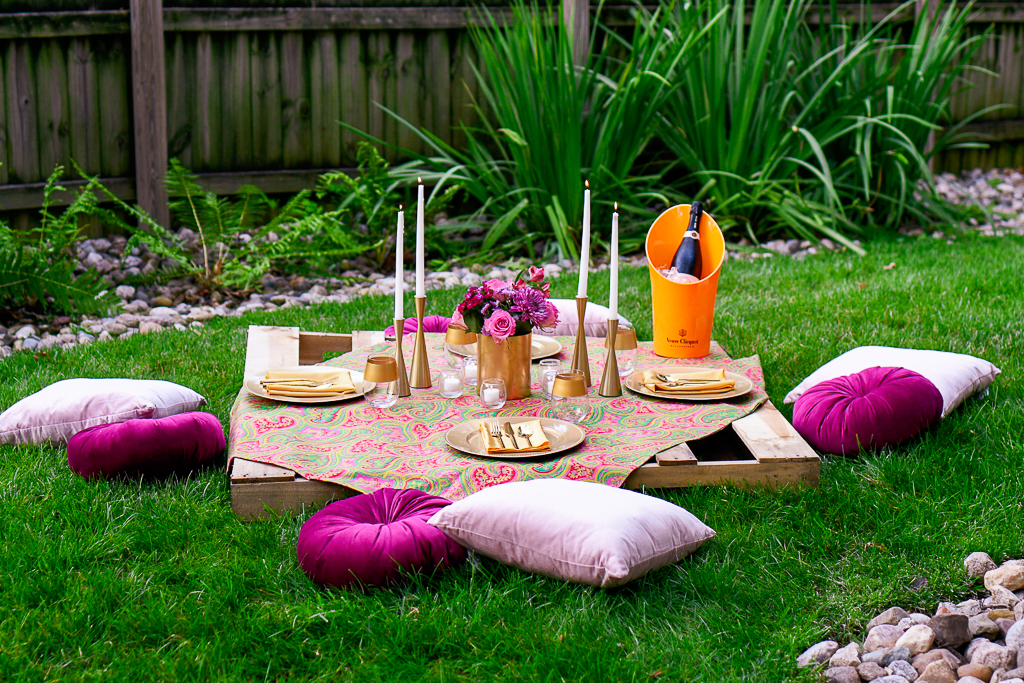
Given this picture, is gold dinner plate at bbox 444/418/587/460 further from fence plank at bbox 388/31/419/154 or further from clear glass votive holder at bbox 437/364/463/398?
fence plank at bbox 388/31/419/154

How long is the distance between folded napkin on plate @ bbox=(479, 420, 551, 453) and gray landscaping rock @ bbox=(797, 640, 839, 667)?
0.87 meters

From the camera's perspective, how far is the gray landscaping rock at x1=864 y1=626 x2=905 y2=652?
1.88 meters

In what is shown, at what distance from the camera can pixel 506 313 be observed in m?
2.69

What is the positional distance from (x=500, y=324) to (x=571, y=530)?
80cm

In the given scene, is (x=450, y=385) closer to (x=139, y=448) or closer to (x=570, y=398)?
(x=570, y=398)

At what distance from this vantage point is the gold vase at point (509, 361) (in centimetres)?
286

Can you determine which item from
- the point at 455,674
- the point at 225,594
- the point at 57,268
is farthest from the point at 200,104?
the point at 455,674

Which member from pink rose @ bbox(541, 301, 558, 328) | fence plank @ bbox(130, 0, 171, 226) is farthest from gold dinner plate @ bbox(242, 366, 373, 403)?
fence plank @ bbox(130, 0, 171, 226)

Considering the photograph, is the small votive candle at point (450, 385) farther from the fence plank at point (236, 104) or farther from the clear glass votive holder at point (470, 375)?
the fence plank at point (236, 104)

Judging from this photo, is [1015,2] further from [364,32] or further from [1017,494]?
[1017,494]

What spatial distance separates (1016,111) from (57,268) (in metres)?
8.11

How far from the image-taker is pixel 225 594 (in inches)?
80.3

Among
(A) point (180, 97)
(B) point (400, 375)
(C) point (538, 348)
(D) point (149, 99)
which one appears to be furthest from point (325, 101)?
(B) point (400, 375)

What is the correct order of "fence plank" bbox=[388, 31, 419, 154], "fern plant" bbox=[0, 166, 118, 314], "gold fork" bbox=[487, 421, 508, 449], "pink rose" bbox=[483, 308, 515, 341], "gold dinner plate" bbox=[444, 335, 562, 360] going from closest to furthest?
"gold fork" bbox=[487, 421, 508, 449], "pink rose" bbox=[483, 308, 515, 341], "gold dinner plate" bbox=[444, 335, 562, 360], "fern plant" bbox=[0, 166, 118, 314], "fence plank" bbox=[388, 31, 419, 154]
